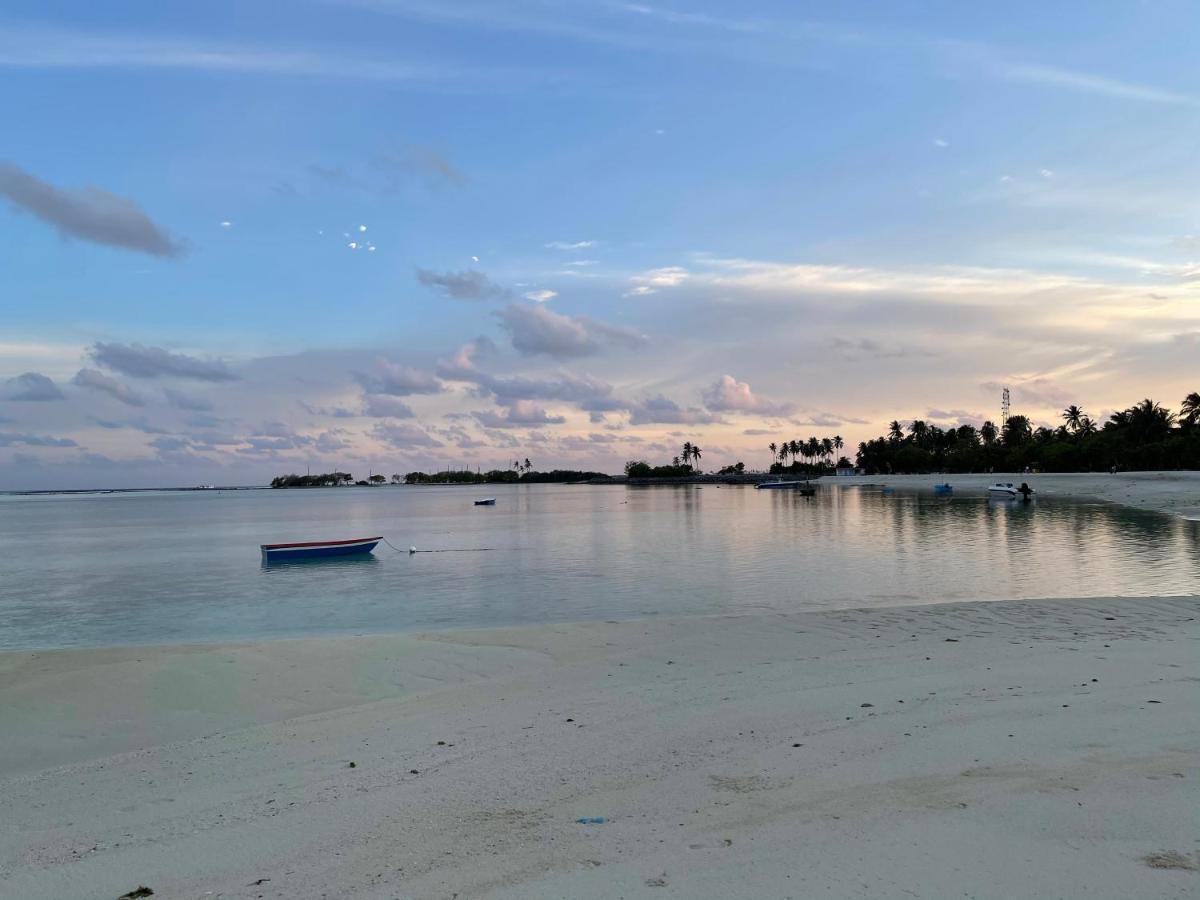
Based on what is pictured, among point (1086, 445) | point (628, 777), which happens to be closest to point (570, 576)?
point (628, 777)

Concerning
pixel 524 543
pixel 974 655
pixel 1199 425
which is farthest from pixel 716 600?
pixel 1199 425

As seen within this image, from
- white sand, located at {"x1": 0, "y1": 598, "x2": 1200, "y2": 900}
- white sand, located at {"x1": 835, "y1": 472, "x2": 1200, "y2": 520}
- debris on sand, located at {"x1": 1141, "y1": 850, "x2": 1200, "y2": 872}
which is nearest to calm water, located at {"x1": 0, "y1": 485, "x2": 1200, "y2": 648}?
white sand, located at {"x1": 0, "y1": 598, "x2": 1200, "y2": 900}

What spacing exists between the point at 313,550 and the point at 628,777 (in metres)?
37.2

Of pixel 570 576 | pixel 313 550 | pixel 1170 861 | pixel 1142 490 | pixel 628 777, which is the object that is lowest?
pixel 1142 490

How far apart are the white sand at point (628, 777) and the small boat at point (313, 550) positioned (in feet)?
87.7

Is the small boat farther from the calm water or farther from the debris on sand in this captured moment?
the debris on sand

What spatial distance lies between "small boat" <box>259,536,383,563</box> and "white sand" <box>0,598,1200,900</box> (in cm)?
2674

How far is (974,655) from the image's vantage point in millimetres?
11742

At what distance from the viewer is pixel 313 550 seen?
132 feet

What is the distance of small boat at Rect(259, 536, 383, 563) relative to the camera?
38562 mm

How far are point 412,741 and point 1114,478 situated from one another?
129870mm

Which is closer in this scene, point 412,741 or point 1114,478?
point 412,741

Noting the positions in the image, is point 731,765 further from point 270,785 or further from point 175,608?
point 175,608

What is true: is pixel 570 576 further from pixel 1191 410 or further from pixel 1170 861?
pixel 1191 410
